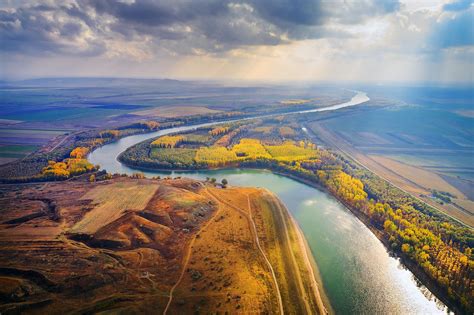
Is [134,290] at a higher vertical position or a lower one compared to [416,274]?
higher

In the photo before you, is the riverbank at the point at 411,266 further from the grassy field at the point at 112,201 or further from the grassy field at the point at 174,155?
the grassy field at the point at 174,155

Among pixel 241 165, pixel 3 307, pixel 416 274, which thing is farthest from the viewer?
pixel 241 165

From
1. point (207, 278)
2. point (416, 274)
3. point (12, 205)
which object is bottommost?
point (416, 274)

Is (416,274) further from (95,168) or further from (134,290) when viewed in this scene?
(95,168)

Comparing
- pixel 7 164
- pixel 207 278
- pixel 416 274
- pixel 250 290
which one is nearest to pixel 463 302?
pixel 416 274

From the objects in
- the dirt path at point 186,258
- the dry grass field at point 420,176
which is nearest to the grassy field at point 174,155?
the dirt path at point 186,258

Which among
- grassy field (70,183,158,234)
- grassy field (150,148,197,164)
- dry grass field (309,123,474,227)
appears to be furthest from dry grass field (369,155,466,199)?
grassy field (70,183,158,234)
